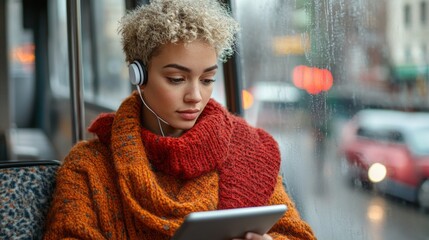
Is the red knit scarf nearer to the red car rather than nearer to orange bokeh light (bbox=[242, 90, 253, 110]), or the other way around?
the red car

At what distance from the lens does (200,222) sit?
135 cm

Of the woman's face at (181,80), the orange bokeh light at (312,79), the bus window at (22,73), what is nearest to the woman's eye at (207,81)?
the woman's face at (181,80)

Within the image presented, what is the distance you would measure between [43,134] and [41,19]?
175 cm

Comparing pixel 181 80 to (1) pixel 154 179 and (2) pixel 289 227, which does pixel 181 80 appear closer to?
(1) pixel 154 179

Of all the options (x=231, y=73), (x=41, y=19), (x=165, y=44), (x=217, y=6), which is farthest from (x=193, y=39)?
(x=41, y=19)

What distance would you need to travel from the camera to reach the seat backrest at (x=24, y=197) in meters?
1.73

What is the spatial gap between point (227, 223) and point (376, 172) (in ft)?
2.40

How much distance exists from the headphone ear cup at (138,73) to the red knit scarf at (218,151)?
4.6 inches

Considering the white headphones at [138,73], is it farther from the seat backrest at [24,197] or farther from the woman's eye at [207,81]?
the seat backrest at [24,197]

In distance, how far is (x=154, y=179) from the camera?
168cm

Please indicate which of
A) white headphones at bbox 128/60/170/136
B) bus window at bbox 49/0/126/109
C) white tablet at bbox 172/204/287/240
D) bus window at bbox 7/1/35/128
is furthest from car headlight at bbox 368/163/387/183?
bus window at bbox 7/1/35/128

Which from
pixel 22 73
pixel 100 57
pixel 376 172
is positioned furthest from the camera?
pixel 22 73

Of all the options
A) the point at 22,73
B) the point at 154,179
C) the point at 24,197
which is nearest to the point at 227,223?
the point at 154,179

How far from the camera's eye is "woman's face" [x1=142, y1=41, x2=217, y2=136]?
5.54 feet
